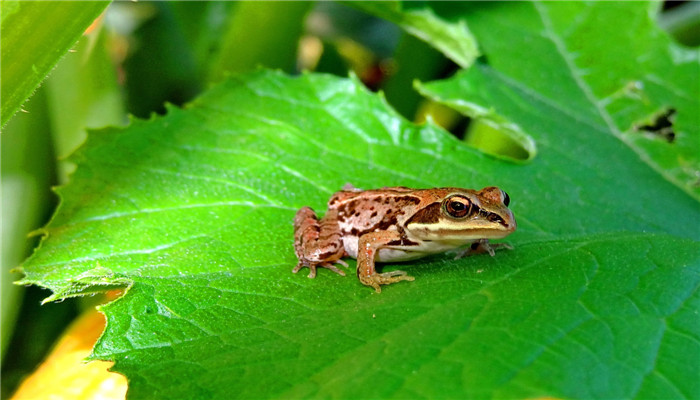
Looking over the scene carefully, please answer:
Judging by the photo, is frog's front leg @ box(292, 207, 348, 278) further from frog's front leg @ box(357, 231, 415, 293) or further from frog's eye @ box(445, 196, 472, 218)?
frog's eye @ box(445, 196, 472, 218)

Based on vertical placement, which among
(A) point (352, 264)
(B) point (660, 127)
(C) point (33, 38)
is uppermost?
(C) point (33, 38)

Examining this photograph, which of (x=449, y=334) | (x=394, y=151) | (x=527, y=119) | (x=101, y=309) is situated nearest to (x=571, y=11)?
(x=527, y=119)

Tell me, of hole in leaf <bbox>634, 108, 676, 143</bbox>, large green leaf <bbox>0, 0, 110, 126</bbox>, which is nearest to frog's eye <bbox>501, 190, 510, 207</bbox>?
hole in leaf <bbox>634, 108, 676, 143</bbox>

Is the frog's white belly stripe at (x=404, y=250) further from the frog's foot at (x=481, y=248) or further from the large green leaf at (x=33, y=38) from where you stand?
the large green leaf at (x=33, y=38)

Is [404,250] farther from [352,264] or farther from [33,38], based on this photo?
[33,38]

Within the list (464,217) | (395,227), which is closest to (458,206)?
(464,217)

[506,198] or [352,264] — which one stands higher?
[506,198]

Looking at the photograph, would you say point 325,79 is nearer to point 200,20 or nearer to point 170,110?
point 170,110

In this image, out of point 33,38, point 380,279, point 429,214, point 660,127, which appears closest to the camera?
point 33,38
